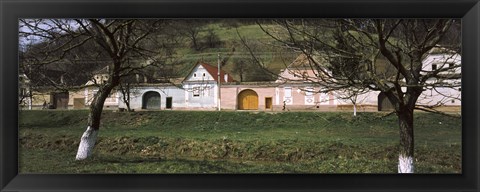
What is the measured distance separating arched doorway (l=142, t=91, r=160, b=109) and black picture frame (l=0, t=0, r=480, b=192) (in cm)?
69

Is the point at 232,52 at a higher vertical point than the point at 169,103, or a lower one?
higher

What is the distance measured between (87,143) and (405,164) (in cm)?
215

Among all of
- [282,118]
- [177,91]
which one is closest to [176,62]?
[177,91]

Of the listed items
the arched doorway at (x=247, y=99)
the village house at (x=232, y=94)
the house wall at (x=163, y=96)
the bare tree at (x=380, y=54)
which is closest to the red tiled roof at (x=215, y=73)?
the village house at (x=232, y=94)

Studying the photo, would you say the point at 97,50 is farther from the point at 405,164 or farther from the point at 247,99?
the point at 405,164

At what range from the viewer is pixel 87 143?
2.82 meters

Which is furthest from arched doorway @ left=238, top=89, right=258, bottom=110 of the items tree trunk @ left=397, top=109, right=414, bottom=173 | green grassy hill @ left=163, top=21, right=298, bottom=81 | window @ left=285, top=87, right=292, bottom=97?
tree trunk @ left=397, top=109, right=414, bottom=173

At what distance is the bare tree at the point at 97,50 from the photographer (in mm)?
2512

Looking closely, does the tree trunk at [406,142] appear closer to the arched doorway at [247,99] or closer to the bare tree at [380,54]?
the bare tree at [380,54]

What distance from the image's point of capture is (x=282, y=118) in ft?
9.34

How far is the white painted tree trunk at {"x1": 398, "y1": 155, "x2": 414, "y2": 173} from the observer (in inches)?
98.7

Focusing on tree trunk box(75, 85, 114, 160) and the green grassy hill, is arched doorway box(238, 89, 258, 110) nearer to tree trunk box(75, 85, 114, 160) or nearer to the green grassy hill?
the green grassy hill

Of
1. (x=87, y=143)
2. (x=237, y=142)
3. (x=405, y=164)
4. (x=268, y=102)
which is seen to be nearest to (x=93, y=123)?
(x=87, y=143)

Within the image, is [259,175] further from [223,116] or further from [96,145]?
[96,145]
